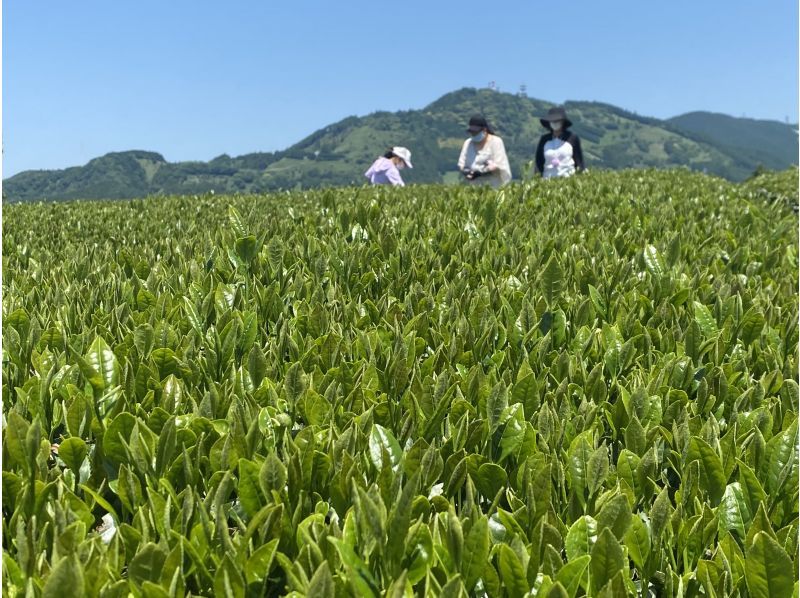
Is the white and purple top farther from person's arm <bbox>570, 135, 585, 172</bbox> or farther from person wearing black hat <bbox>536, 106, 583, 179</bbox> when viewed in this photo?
person's arm <bbox>570, 135, 585, 172</bbox>

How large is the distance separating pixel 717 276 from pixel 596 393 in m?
2.24

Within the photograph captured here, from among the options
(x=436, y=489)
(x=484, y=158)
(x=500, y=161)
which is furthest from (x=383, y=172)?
(x=436, y=489)

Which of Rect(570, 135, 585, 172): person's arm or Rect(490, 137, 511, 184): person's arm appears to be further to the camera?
Rect(570, 135, 585, 172): person's arm

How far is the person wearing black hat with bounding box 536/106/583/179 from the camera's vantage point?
16.0m

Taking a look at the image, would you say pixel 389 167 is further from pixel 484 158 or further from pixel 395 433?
pixel 395 433

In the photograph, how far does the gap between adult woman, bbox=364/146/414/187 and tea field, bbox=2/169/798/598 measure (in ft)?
49.7

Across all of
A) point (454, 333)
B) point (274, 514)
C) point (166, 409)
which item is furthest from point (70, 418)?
point (454, 333)

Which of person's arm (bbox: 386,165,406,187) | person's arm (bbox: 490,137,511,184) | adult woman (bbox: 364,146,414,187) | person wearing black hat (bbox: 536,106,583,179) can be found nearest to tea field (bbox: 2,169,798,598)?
person's arm (bbox: 490,137,511,184)

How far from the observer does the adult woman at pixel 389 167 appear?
64.4 ft

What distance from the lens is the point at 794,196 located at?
52.1 ft

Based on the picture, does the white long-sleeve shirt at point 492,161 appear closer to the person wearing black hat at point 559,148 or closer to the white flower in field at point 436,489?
the person wearing black hat at point 559,148

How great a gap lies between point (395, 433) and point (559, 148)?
1457 cm

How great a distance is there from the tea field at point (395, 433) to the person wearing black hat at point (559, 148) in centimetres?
1163

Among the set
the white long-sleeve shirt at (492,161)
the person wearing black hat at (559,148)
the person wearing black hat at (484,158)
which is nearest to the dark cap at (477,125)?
the person wearing black hat at (484,158)
